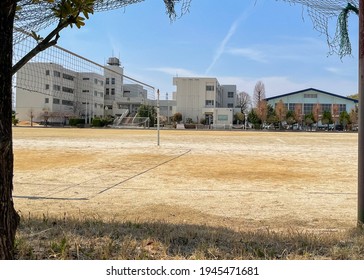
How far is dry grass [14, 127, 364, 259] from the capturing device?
3184mm

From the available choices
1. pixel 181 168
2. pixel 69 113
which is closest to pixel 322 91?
pixel 69 113

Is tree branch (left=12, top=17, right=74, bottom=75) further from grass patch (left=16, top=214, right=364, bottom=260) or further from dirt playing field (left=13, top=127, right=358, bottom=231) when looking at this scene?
dirt playing field (left=13, top=127, right=358, bottom=231)

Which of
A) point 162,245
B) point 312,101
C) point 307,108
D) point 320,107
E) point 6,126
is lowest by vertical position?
point 162,245

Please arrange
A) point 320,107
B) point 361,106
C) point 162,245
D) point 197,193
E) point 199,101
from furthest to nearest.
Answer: point 320,107 → point 199,101 → point 197,193 → point 361,106 → point 162,245

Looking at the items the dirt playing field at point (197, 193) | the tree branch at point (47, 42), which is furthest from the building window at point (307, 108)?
the tree branch at point (47, 42)

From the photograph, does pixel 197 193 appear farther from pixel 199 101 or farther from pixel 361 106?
pixel 199 101

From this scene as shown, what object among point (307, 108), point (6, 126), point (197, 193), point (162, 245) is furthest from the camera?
point (307, 108)

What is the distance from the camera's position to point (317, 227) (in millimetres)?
5316

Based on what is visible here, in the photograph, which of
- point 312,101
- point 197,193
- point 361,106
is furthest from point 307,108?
point 361,106

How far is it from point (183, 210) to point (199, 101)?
272 feet

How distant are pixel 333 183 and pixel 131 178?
18.5 ft

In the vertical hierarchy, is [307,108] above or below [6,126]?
above

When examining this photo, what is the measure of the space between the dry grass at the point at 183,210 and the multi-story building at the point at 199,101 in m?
73.8

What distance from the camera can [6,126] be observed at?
2387 mm
